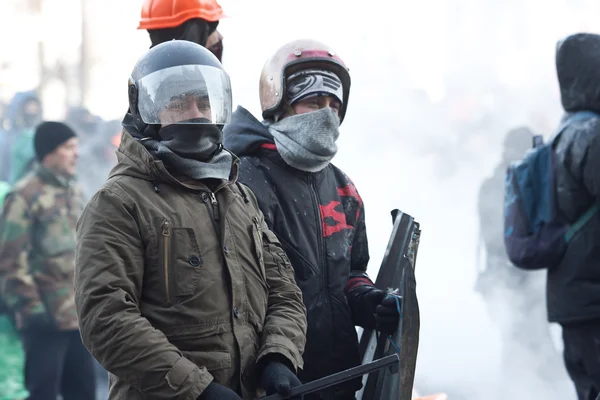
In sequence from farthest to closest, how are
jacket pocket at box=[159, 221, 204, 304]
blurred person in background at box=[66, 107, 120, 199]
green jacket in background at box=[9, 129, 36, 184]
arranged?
blurred person in background at box=[66, 107, 120, 199]
green jacket in background at box=[9, 129, 36, 184]
jacket pocket at box=[159, 221, 204, 304]

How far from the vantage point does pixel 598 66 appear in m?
A: 4.50

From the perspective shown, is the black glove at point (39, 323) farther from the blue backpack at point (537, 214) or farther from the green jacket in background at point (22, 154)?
the blue backpack at point (537, 214)

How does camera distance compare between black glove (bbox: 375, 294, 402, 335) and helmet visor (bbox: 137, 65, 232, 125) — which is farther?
black glove (bbox: 375, 294, 402, 335)

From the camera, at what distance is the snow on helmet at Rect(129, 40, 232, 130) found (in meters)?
2.33

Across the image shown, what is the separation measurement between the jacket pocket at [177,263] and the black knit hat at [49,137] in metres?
3.64

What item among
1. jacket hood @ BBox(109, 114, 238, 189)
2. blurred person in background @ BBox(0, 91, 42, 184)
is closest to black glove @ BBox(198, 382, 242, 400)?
jacket hood @ BBox(109, 114, 238, 189)

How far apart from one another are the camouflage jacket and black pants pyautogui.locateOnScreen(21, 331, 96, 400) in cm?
11

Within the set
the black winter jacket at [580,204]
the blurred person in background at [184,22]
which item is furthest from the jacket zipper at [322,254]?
the black winter jacket at [580,204]

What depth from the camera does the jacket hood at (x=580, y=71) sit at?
449 centimetres

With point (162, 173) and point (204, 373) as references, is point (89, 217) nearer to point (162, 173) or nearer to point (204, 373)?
point (162, 173)

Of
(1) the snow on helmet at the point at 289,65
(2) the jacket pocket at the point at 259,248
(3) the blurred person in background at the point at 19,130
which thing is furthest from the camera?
(3) the blurred person in background at the point at 19,130

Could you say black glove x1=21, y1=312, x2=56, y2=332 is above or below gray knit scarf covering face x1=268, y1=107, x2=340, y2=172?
below

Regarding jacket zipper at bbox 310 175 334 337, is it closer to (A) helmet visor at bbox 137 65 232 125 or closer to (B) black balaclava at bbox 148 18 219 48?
(A) helmet visor at bbox 137 65 232 125

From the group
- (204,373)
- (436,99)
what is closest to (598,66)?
(204,373)
